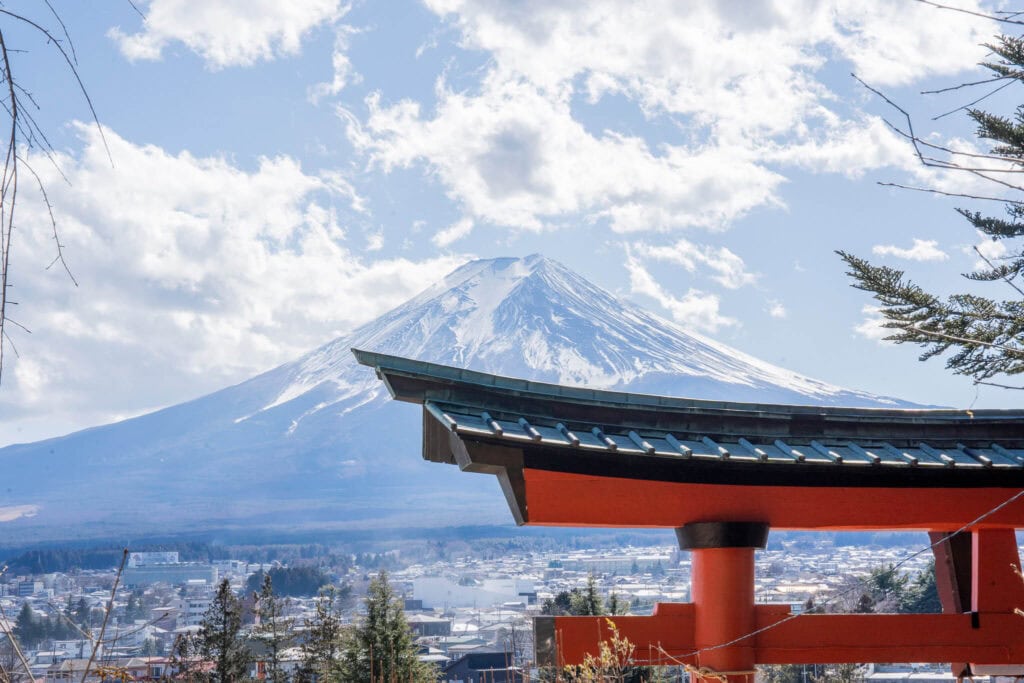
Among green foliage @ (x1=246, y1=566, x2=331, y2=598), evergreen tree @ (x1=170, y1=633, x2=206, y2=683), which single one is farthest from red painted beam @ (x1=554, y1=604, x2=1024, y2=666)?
green foliage @ (x1=246, y1=566, x2=331, y2=598)

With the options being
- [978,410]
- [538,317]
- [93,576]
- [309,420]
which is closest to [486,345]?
[538,317]

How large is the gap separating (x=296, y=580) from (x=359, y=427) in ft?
231

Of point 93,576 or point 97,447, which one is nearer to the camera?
point 93,576

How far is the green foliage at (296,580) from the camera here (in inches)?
3027

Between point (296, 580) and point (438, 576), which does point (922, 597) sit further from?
point (438, 576)

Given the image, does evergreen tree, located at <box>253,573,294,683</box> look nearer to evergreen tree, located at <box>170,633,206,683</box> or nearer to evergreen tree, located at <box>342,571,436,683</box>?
evergreen tree, located at <box>170,633,206,683</box>

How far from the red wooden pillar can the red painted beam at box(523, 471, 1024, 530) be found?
107 mm

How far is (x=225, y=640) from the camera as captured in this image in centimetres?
2038

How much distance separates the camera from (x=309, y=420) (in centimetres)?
15438

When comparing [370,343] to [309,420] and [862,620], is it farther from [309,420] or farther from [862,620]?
[862,620]

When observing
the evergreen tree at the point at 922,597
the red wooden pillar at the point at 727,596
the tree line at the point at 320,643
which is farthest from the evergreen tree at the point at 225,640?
the evergreen tree at the point at 922,597

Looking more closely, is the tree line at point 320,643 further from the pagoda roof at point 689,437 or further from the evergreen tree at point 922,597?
the evergreen tree at point 922,597

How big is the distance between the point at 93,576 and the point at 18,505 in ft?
216

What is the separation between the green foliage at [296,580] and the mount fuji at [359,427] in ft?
150
